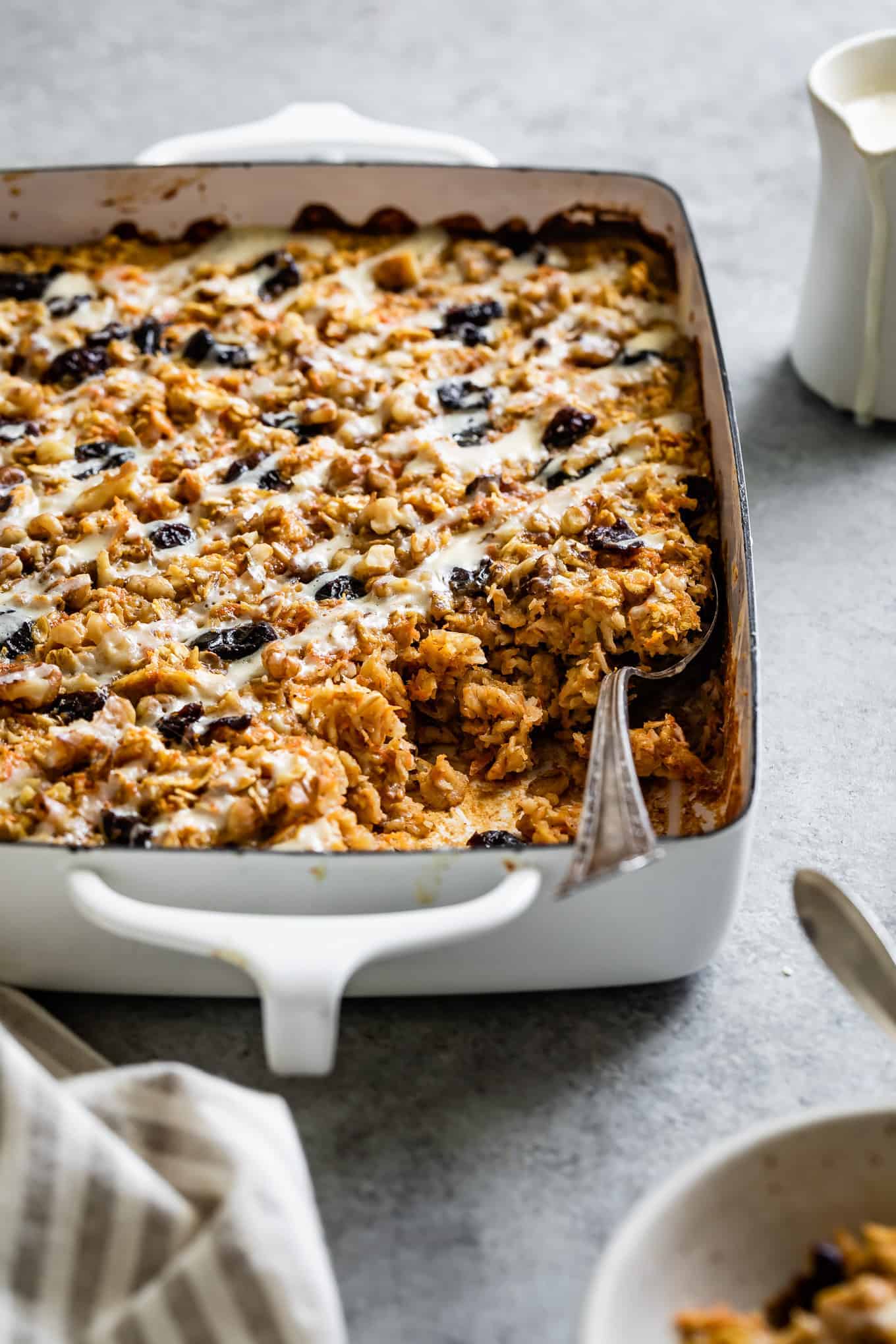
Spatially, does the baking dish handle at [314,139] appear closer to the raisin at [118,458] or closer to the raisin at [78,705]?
the raisin at [118,458]

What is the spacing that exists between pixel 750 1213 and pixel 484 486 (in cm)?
119

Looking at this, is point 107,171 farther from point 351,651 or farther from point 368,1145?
point 368,1145

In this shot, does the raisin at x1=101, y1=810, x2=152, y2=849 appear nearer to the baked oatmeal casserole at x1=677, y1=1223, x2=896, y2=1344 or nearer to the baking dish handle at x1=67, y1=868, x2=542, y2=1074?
the baking dish handle at x1=67, y1=868, x2=542, y2=1074

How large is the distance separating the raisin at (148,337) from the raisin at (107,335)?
19 mm

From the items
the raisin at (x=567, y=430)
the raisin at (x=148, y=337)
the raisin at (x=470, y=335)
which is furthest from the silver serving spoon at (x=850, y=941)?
the raisin at (x=148, y=337)

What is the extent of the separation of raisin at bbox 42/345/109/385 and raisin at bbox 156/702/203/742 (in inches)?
32.8

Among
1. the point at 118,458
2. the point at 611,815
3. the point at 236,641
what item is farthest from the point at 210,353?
the point at 611,815

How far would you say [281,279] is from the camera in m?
2.67

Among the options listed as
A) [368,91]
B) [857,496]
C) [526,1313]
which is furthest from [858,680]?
[368,91]

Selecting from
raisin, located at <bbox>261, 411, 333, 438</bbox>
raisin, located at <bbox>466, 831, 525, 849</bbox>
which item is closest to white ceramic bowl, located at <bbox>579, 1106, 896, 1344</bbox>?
raisin, located at <bbox>466, 831, 525, 849</bbox>

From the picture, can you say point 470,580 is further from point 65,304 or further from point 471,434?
point 65,304

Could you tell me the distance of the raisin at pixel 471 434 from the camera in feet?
7.66

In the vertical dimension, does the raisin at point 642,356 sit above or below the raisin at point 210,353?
above

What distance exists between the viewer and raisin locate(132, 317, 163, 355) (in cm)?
252
